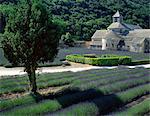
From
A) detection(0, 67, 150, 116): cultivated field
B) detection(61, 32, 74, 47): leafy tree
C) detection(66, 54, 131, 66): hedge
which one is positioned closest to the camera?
detection(0, 67, 150, 116): cultivated field

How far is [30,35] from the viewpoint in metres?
14.9

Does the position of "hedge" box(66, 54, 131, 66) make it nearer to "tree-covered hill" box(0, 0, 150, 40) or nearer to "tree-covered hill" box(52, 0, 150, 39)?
"tree-covered hill" box(0, 0, 150, 40)

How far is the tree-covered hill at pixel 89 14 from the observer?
9962 cm

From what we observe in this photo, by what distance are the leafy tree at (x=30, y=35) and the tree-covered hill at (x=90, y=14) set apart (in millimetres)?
81955

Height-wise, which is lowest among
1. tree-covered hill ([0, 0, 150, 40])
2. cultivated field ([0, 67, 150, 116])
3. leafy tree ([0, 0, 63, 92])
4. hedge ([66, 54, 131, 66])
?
hedge ([66, 54, 131, 66])

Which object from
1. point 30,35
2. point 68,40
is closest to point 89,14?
point 68,40

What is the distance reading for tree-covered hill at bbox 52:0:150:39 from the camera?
100000 mm

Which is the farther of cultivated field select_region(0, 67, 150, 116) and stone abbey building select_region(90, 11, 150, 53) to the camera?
stone abbey building select_region(90, 11, 150, 53)

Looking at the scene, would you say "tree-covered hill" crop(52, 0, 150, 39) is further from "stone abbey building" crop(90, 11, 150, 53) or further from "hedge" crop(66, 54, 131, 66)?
"hedge" crop(66, 54, 131, 66)

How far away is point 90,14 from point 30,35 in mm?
109268

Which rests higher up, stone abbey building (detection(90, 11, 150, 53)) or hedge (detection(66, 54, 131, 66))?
stone abbey building (detection(90, 11, 150, 53))

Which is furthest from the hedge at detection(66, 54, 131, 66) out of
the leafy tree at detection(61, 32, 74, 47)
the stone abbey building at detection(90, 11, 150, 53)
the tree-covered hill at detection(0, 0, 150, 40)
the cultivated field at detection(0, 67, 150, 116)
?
the tree-covered hill at detection(0, 0, 150, 40)

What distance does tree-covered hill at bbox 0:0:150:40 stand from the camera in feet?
327

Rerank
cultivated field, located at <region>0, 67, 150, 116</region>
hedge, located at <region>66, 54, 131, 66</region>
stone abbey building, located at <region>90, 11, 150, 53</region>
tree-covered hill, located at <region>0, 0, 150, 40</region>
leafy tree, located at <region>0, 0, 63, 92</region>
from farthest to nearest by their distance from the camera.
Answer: tree-covered hill, located at <region>0, 0, 150, 40</region>
stone abbey building, located at <region>90, 11, 150, 53</region>
hedge, located at <region>66, 54, 131, 66</region>
leafy tree, located at <region>0, 0, 63, 92</region>
cultivated field, located at <region>0, 67, 150, 116</region>
